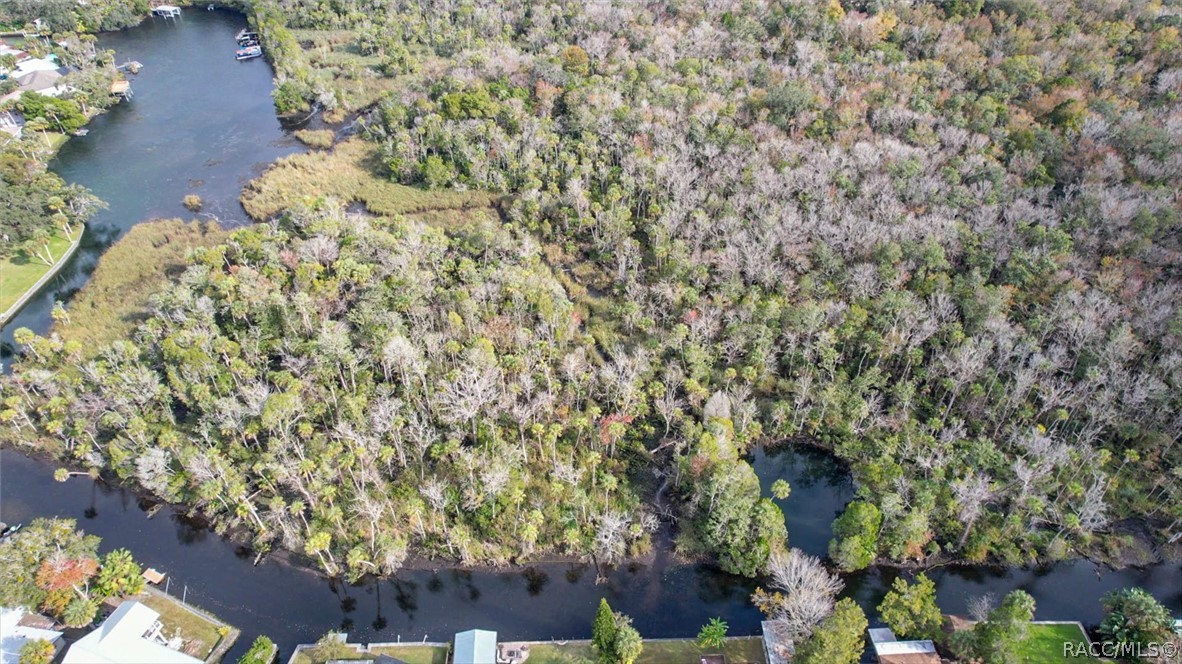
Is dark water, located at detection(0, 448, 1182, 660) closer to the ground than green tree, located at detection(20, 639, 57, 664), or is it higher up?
closer to the ground

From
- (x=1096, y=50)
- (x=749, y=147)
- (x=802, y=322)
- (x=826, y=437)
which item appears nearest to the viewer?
(x=826, y=437)

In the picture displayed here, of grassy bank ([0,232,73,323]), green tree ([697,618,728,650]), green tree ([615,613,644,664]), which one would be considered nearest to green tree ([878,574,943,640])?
green tree ([697,618,728,650])

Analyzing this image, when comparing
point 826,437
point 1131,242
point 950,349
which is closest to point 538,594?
Result: point 826,437

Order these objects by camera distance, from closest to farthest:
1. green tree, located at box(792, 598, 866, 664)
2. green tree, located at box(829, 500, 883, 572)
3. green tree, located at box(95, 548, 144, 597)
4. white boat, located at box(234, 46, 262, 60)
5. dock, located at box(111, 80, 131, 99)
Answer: green tree, located at box(792, 598, 866, 664), green tree, located at box(95, 548, 144, 597), green tree, located at box(829, 500, 883, 572), dock, located at box(111, 80, 131, 99), white boat, located at box(234, 46, 262, 60)

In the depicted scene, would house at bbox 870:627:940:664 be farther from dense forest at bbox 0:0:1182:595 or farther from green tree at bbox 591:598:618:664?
green tree at bbox 591:598:618:664

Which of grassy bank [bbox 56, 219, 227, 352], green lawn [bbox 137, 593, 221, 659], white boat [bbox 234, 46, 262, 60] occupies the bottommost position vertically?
green lawn [bbox 137, 593, 221, 659]

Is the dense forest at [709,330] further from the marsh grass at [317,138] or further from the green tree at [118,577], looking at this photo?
the marsh grass at [317,138]

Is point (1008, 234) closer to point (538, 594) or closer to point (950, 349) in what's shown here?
point (950, 349)
